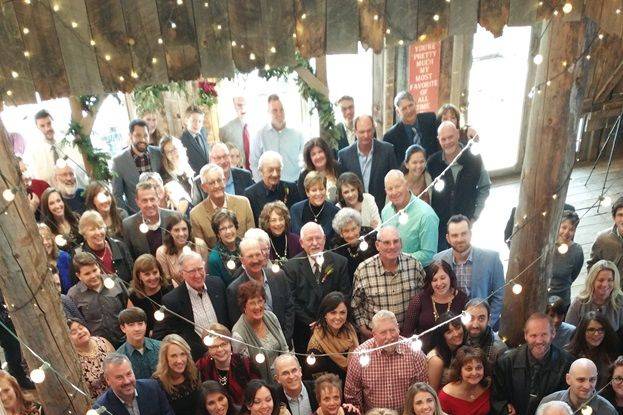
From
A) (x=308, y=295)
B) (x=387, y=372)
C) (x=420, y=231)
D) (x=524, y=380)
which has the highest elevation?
(x=420, y=231)

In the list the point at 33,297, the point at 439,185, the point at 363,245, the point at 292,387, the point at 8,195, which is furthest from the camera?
the point at 439,185

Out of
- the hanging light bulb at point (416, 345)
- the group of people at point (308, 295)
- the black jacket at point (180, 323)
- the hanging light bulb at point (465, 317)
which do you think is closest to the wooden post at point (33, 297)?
the group of people at point (308, 295)

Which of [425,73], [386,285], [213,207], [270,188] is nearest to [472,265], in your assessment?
[386,285]

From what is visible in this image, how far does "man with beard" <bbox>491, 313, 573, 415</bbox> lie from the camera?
4.18m

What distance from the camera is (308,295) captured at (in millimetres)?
4766

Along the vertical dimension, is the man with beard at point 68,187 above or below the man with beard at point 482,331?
above

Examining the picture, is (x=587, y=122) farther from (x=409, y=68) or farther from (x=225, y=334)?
(x=225, y=334)

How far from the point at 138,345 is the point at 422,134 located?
10.8ft

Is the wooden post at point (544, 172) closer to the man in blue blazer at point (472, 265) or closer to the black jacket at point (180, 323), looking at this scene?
the man in blue blazer at point (472, 265)

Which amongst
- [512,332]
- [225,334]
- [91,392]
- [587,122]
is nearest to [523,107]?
[587,122]

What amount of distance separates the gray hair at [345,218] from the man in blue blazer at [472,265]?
25.1 inches

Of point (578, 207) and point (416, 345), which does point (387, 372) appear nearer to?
point (416, 345)

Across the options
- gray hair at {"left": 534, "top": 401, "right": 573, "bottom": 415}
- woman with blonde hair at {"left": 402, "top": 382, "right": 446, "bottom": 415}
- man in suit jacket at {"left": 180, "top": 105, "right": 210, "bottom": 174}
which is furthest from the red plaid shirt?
man in suit jacket at {"left": 180, "top": 105, "right": 210, "bottom": 174}

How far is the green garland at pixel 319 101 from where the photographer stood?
20.5 ft
